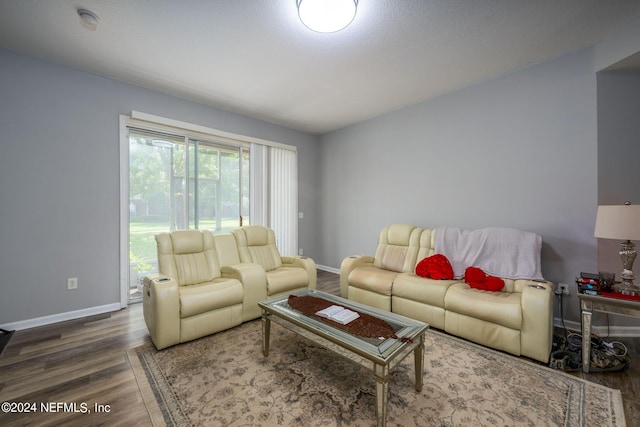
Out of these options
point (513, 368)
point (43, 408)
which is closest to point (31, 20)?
point (43, 408)

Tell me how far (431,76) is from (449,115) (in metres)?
0.68

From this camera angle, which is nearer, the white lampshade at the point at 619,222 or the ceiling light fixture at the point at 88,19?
the white lampshade at the point at 619,222

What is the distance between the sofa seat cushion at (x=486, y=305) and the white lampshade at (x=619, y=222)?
803 millimetres

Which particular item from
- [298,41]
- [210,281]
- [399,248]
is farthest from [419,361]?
[298,41]

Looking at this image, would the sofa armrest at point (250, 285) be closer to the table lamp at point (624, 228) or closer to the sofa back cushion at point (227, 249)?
the sofa back cushion at point (227, 249)

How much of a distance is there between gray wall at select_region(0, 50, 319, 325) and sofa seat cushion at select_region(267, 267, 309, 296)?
1.90 meters

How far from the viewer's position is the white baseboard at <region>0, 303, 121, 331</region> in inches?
101

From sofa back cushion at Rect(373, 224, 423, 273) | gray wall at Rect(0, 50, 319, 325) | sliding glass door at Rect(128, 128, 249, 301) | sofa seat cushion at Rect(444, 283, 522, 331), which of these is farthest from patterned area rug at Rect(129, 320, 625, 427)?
sliding glass door at Rect(128, 128, 249, 301)

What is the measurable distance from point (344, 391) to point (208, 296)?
148 cm

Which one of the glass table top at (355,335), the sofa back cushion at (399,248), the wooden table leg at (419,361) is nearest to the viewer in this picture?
the glass table top at (355,335)

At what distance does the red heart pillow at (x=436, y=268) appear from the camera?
2819 mm

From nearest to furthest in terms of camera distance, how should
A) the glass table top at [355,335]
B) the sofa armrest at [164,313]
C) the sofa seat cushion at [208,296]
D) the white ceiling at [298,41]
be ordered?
the glass table top at [355,335], the white ceiling at [298,41], the sofa armrest at [164,313], the sofa seat cushion at [208,296]

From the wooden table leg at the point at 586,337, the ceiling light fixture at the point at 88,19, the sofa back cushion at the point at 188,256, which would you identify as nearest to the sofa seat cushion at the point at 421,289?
the wooden table leg at the point at 586,337

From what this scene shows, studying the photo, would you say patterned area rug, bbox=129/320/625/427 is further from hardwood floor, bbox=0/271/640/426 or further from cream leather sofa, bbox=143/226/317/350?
cream leather sofa, bbox=143/226/317/350
